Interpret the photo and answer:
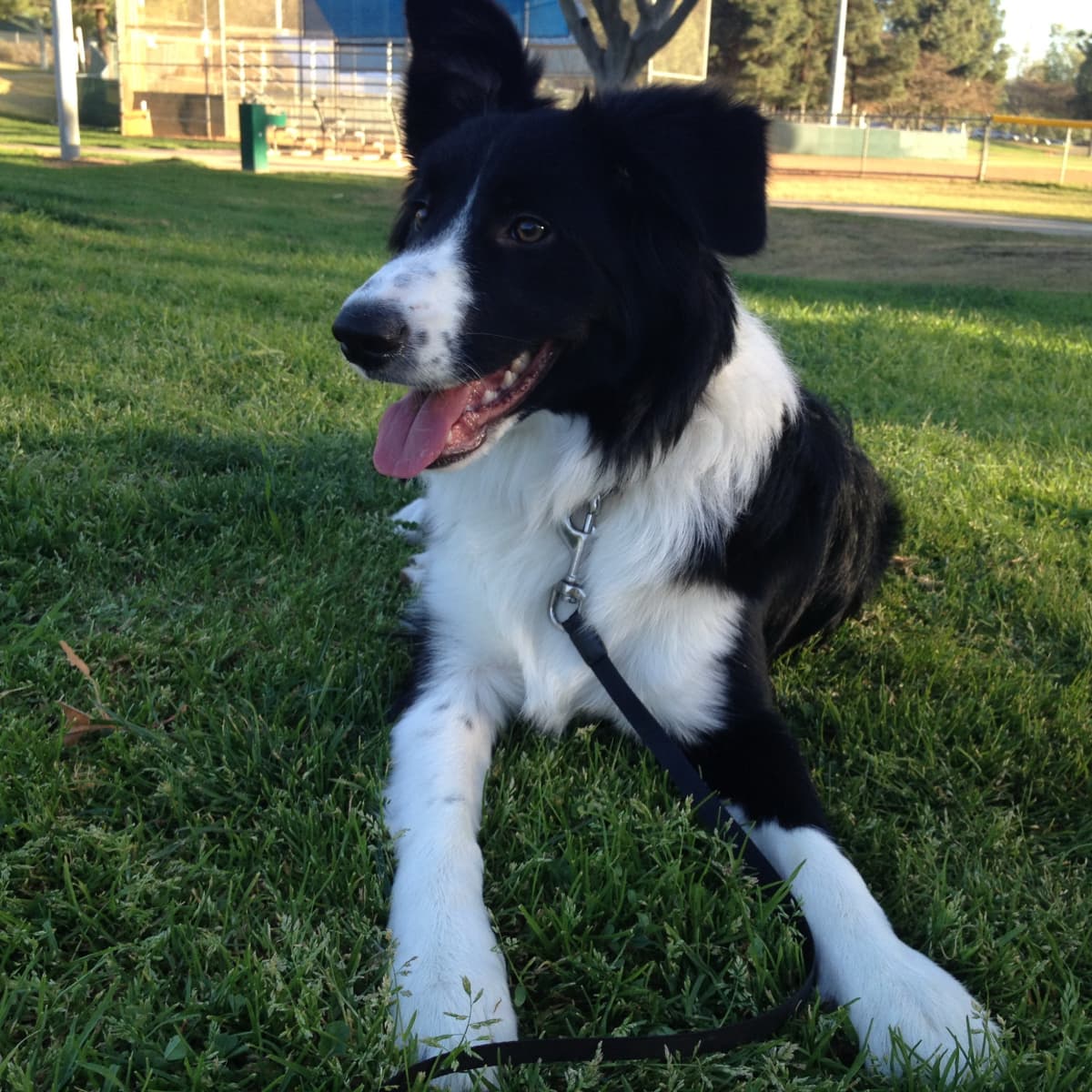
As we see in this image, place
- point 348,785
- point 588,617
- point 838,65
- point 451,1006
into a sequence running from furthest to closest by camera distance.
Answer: point 838,65, point 588,617, point 348,785, point 451,1006

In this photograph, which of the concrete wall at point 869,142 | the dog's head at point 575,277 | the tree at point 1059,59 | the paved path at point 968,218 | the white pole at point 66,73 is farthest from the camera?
the tree at point 1059,59

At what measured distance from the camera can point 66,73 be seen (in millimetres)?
17328

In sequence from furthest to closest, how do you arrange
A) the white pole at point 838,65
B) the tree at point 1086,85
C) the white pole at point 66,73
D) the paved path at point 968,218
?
1. the tree at point 1086,85
2. the white pole at point 838,65
3. the paved path at point 968,218
4. the white pole at point 66,73

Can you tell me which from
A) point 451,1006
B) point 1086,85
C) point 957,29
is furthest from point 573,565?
point 1086,85

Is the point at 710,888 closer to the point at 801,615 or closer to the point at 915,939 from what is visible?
the point at 915,939

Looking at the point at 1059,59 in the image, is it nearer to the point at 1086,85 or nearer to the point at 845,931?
the point at 1086,85

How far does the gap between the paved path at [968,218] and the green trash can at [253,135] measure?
10.8 metres

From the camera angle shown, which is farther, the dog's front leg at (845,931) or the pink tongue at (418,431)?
the pink tongue at (418,431)

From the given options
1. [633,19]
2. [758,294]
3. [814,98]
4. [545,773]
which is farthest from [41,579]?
[814,98]

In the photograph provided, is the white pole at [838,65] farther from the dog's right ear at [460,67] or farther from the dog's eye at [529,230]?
the dog's eye at [529,230]

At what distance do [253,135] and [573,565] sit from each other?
21415mm

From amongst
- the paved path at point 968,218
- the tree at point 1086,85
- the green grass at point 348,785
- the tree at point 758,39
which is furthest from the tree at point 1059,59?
the green grass at point 348,785

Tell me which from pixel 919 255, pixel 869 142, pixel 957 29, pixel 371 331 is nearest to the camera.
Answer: pixel 371 331

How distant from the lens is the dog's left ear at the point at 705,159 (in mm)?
2428
